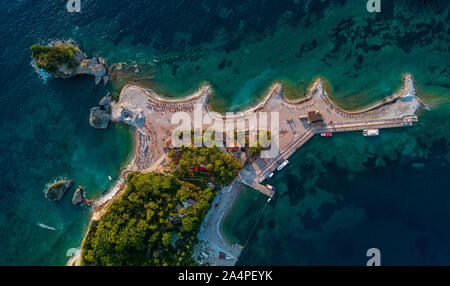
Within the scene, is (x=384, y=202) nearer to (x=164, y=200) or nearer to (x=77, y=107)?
(x=164, y=200)

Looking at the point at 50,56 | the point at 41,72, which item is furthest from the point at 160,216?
the point at 41,72

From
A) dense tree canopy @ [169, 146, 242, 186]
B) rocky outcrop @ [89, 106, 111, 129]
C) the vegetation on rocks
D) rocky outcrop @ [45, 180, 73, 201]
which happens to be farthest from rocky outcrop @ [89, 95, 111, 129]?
dense tree canopy @ [169, 146, 242, 186]

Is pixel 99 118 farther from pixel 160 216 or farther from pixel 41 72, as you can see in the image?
pixel 160 216

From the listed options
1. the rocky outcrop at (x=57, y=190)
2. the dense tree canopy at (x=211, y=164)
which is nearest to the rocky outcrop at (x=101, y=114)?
the rocky outcrop at (x=57, y=190)

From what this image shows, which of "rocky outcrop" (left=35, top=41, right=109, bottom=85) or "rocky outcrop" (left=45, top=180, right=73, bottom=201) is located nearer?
"rocky outcrop" (left=45, top=180, right=73, bottom=201)

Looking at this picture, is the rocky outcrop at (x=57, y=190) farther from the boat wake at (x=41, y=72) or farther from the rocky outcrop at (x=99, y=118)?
the boat wake at (x=41, y=72)

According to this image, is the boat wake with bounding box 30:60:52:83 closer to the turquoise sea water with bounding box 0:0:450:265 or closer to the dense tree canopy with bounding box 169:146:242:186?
the turquoise sea water with bounding box 0:0:450:265
